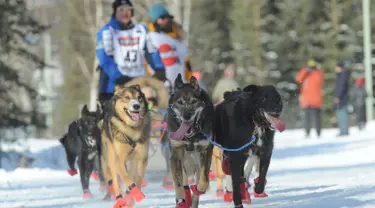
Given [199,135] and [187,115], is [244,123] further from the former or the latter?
[187,115]

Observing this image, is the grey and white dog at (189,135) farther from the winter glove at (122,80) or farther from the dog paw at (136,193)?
the winter glove at (122,80)

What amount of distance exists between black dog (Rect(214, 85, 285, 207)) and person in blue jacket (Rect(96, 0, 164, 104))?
105 inches

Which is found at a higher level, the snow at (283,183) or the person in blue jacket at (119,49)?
the person in blue jacket at (119,49)

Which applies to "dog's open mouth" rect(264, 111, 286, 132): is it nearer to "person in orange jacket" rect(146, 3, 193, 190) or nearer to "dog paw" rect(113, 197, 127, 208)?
"dog paw" rect(113, 197, 127, 208)

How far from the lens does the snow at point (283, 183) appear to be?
7438 millimetres

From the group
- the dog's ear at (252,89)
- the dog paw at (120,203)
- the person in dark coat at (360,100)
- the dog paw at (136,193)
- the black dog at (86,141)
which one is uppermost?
the dog's ear at (252,89)

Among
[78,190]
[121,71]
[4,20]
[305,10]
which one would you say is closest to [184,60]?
[121,71]

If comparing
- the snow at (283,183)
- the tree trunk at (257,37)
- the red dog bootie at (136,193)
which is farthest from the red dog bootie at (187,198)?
the tree trunk at (257,37)

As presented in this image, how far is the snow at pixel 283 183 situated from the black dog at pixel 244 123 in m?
0.58

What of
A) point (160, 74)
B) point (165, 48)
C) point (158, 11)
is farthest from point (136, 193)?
point (158, 11)

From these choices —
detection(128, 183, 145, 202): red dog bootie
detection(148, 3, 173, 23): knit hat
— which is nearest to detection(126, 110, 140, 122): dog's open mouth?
detection(128, 183, 145, 202): red dog bootie

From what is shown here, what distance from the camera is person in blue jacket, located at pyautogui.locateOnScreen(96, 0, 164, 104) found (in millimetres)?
9422

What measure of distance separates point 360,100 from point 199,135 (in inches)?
754

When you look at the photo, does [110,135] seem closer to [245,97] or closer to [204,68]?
[245,97]
